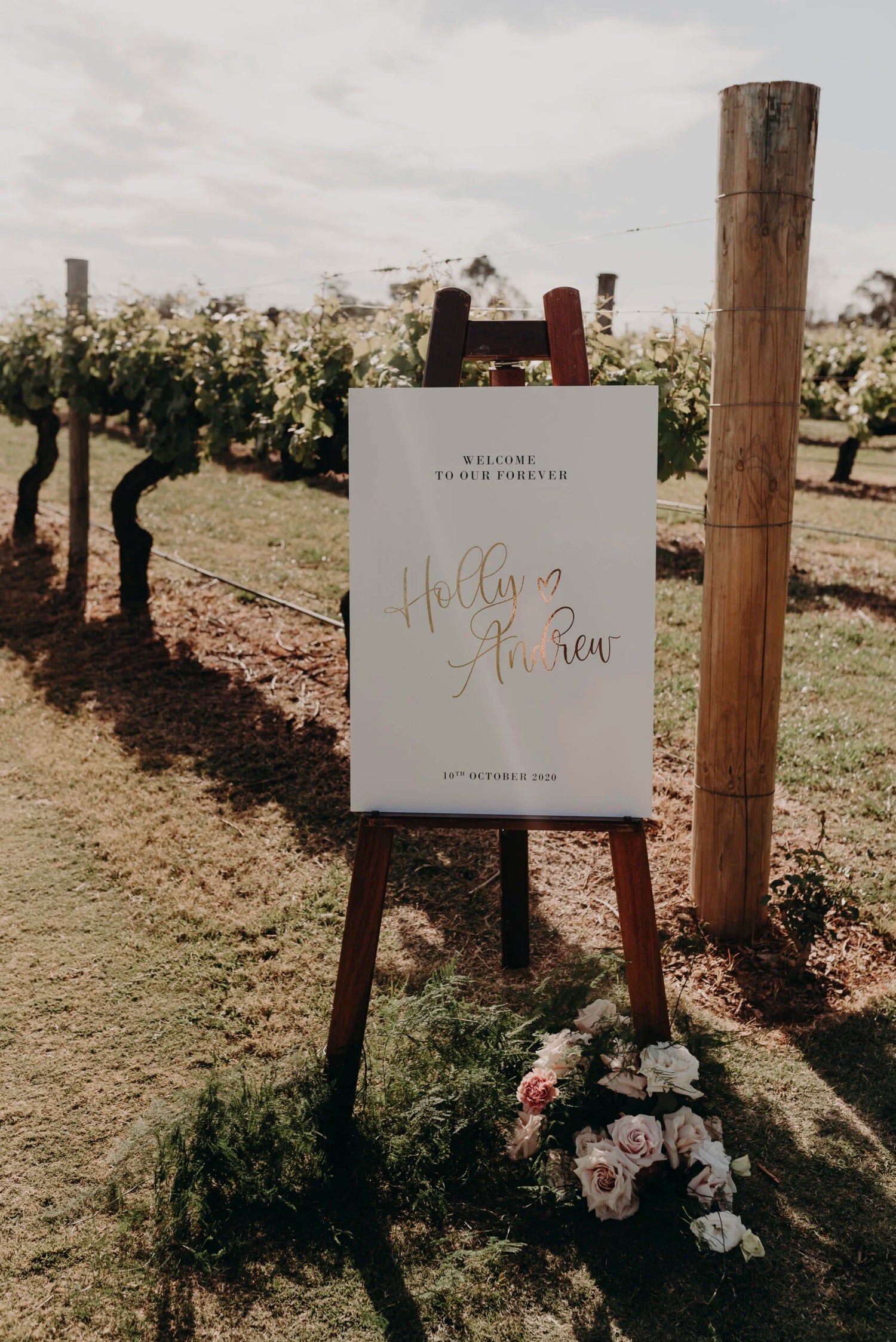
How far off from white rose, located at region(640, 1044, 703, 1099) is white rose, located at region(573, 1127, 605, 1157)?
157 mm

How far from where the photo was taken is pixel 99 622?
6855mm

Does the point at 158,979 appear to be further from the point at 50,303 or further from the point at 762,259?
the point at 50,303

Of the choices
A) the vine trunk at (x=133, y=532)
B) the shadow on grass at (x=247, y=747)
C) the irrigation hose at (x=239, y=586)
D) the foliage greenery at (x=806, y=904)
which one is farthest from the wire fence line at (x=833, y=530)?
the foliage greenery at (x=806, y=904)

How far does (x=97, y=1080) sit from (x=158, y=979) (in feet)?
1.60

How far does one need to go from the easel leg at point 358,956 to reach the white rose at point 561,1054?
443mm

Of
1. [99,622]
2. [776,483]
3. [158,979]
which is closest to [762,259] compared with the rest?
[776,483]

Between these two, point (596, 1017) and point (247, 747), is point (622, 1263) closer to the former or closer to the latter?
point (596, 1017)

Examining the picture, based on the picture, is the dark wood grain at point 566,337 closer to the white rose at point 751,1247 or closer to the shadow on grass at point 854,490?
the white rose at point 751,1247

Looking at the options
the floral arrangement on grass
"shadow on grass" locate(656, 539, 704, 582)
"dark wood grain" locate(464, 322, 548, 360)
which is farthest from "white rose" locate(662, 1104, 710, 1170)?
"shadow on grass" locate(656, 539, 704, 582)

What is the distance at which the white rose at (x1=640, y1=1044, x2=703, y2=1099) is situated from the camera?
2.28 meters

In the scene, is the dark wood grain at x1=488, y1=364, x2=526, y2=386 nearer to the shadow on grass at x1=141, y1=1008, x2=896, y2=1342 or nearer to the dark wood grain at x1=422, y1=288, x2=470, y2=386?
the dark wood grain at x1=422, y1=288, x2=470, y2=386

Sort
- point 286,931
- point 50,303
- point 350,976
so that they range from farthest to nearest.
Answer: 1. point 50,303
2. point 286,931
3. point 350,976

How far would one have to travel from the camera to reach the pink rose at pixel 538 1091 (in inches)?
91.2

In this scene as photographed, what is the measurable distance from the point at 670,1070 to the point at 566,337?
169 cm
